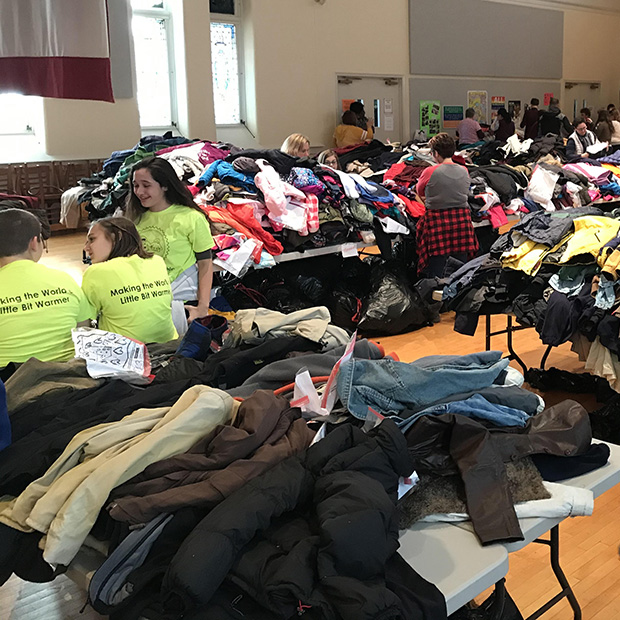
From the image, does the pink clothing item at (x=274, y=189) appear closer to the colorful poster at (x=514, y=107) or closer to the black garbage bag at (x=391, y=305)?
the black garbage bag at (x=391, y=305)

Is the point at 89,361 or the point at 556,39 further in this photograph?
the point at 556,39

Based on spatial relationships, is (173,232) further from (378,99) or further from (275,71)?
(378,99)

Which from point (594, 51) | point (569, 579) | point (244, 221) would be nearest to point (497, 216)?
point (244, 221)

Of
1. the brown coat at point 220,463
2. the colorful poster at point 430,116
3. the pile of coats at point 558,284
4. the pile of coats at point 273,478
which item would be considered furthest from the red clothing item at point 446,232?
the colorful poster at point 430,116

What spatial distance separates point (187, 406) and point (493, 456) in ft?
2.39

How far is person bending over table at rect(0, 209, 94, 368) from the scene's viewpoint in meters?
2.46

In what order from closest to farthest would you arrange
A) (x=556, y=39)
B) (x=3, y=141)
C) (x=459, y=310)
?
1. (x=459, y=310)
2. (x=3, y=141)
3. (x=556, y=39)

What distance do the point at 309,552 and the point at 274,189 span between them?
393cm

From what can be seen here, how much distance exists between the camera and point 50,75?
Result: 137 centimetres

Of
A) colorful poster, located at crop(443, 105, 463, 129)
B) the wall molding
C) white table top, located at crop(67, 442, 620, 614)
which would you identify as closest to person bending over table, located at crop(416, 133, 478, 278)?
white table top, located at crop(67, 442, 620, 614)

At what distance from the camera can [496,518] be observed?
1549 millimetres

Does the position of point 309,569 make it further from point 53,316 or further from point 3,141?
point 3,141

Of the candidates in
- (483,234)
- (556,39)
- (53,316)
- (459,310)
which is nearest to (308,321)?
(53,316)

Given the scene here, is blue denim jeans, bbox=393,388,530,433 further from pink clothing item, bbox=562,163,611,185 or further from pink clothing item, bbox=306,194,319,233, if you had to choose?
pink clothing item, bbox=562,163,611,185
